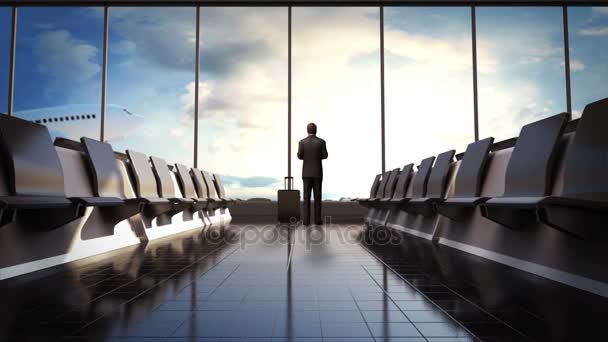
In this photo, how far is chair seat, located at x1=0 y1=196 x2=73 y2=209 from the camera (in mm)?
2184

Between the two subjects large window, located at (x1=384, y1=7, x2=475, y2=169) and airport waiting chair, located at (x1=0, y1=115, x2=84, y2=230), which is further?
large window, located at (x1=384, y1=7, x2=475, y2=169)

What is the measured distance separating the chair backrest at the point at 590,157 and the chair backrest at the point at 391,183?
440 cm

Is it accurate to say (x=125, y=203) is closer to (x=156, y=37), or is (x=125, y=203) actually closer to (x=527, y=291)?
(x=527, y=291)

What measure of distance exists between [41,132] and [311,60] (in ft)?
25.1

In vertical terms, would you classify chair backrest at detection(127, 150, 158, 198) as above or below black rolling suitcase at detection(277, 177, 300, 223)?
above

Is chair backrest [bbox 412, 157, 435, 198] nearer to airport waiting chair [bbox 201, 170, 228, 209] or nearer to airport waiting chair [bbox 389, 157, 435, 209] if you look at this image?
airport waiting chair [bbox 389, 157, 435, 209]

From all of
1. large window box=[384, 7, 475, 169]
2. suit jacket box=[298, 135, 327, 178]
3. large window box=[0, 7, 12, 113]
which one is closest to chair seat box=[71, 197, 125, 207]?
suit jacket box=[298, 135, 327, 178]

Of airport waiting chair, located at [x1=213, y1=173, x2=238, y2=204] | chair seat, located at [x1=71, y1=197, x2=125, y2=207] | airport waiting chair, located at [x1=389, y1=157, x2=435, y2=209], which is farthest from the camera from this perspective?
airport waiting chair, located at [x1=213, y1=173, x2=238, y2=204]

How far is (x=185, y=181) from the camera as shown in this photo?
668 centimetres

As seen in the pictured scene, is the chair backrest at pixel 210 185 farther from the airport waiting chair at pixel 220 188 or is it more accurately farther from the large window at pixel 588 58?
the large window at pixel 588 58

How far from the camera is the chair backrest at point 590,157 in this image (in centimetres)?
214

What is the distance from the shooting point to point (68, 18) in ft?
33.0

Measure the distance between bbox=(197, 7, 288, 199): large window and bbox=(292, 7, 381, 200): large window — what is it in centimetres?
36

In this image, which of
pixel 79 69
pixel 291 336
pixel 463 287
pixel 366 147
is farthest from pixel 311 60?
pixel 291 336
